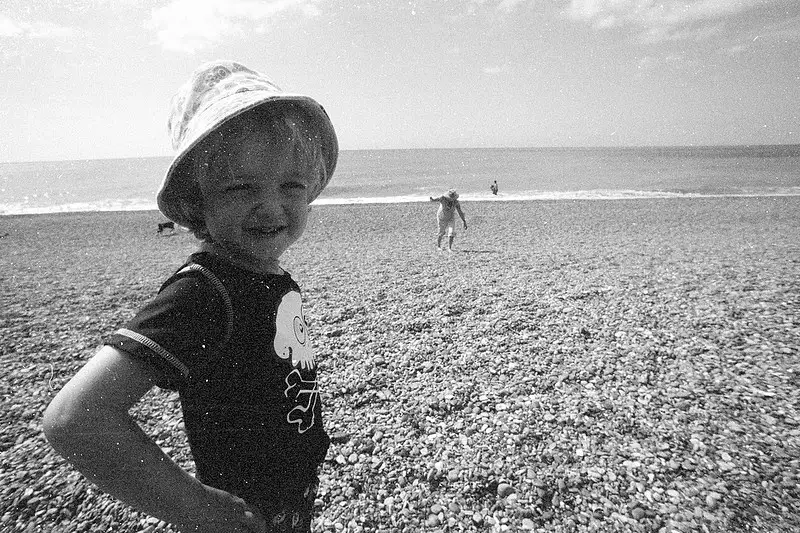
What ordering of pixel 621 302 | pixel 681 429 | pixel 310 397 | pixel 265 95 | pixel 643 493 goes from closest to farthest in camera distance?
1. pixel 265 95
2. pixel 310 397
3. pixel 643 493
4. pixel 681 429
5. pixel 621 302

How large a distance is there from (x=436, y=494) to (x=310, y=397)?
223 centimetres

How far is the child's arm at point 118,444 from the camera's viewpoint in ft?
2.87

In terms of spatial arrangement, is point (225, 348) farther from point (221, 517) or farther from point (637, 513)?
point (637, 513)

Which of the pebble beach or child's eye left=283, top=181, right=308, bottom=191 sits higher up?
child's eye left=283, top=181, right=308, bottom=191

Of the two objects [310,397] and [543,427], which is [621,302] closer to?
[543,427]

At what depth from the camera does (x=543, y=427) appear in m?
4.10

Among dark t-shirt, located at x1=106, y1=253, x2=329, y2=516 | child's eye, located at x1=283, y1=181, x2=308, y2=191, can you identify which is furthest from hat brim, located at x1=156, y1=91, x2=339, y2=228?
dark t-shirt, located at x1=106, y1=253, x2=329, y2=516

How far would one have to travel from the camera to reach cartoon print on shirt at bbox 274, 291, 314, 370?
5.10 feet

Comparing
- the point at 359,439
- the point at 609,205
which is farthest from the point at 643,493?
the point at 609,205

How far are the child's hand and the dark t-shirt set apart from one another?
0.80 feet

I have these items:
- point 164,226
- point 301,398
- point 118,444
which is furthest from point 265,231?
point 164,226

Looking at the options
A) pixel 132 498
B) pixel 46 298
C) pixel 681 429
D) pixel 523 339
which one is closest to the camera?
pixel 132 498

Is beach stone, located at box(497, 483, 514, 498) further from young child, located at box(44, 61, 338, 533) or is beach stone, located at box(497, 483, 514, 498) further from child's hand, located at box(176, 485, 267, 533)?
child's hand, located at box(176, 485, 267, 533)

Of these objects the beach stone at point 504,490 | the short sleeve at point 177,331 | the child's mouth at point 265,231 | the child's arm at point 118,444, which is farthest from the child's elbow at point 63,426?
the beach stone at point 504,490
